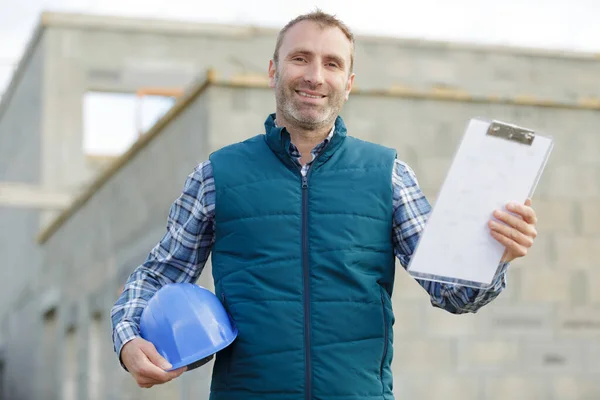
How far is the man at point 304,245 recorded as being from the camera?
3287 mm

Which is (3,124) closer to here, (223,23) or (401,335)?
(223,23)

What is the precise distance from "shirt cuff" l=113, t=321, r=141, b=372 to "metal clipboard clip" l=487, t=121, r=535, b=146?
42.8 inches

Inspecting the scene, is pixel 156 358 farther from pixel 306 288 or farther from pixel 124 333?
pixel 306 288

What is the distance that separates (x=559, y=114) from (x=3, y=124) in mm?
17984

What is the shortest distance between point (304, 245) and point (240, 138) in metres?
5.92

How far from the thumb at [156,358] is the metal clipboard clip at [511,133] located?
3.37 ft

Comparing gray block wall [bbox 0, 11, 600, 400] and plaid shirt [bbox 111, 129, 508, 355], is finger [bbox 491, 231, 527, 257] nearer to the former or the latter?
plaid shirt [bbox 111, 129, 508, 355]

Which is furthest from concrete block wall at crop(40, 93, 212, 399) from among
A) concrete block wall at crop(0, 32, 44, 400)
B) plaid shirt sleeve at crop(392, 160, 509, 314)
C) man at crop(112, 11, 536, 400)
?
plaid shirt sleeve at crop(392, 160, 509, 314)

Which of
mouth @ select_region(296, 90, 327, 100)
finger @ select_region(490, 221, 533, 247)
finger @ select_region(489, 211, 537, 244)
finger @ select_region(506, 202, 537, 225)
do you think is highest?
mouth @ select_region(296, 90, 327, 100)

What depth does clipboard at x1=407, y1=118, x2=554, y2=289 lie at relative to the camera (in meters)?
3.21

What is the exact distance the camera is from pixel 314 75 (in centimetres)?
346

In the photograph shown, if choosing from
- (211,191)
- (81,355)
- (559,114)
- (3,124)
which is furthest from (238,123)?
(3,124)

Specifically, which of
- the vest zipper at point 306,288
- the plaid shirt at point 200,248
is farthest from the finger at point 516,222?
the vest zipper at point 306,288

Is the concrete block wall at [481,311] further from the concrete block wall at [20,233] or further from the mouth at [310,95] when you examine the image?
the concrete block wall at [20,233]
